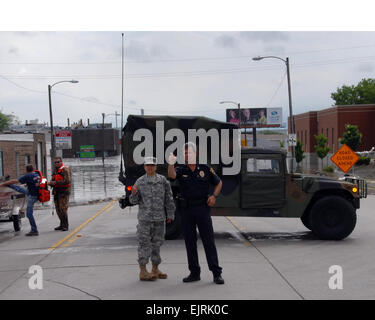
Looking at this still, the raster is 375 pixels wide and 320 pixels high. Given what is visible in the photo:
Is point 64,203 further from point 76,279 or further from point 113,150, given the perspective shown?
point 113,150

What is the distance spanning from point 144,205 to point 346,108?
2038 inches

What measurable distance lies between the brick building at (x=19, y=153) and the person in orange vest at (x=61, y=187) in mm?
21020

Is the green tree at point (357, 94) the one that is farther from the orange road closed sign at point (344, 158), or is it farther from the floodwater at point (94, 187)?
the orange road closed sign at point (344, 158)

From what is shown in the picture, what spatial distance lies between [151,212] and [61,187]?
6.45 metres

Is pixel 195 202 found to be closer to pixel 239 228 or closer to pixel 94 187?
pixel 239 228

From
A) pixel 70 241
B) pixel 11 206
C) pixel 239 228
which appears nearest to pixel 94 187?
pixel 11 206

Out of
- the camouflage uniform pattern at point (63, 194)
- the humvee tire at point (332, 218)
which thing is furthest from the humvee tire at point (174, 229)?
the camouflage uniform pattern at point (63, 194)

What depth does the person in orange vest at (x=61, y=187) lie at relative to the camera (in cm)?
1320

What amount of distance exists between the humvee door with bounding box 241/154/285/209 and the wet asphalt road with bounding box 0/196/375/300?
2.81 feet

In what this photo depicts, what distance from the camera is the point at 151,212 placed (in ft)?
24.7

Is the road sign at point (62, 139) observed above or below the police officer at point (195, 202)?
above

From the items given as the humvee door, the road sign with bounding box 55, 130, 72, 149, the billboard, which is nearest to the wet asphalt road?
the humvee door

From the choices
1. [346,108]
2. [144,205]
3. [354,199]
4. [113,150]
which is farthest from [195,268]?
[113,150]

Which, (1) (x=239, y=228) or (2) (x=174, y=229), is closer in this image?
(2) (x=174, y=229)
